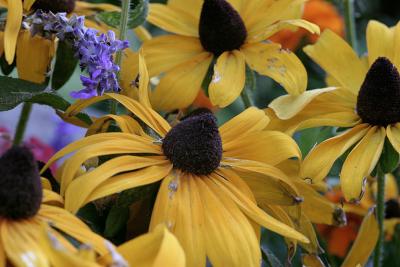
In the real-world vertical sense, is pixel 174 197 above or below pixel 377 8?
above

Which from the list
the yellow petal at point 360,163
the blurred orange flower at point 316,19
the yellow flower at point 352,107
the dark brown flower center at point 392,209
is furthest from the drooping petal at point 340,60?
the blurred orange flower at point 316,19

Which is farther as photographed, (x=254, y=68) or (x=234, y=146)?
(x=254, y=68)

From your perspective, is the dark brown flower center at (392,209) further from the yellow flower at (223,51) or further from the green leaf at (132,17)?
the green leaf at (132,17)

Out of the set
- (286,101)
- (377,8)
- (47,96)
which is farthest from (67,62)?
(377,8)

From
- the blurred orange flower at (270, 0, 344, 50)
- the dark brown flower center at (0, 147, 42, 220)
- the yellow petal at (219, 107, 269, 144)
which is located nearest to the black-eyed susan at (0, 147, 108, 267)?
the dark brown flower center at (0, 147, 42, 220)

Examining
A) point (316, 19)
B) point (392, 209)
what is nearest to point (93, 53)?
point (392, 209)

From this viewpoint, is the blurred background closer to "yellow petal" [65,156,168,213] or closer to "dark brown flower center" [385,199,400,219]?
"dark brown flower center" [385,199,400,219]

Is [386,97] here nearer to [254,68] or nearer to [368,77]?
[368,77]

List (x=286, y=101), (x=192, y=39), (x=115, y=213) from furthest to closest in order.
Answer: (x=192, y=39) → (x=286, y=101) → (x=115, y=213)
